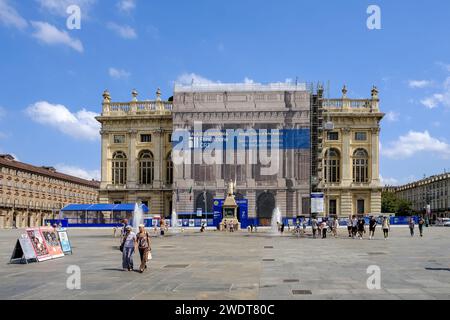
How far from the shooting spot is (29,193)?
9369 cm

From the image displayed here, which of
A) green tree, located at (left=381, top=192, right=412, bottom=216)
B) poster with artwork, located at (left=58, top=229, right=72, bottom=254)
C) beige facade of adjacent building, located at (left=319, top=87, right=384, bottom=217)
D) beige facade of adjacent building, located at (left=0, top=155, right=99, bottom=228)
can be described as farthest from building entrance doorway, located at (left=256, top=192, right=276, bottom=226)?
green tree, located at (left=381, top=192, right=412, bottom=216)

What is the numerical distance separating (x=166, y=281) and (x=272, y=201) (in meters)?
57.6

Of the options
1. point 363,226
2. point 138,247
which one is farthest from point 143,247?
point 363,226

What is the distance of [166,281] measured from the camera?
45.9 ft

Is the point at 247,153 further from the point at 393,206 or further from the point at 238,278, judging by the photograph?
the point at 393,206

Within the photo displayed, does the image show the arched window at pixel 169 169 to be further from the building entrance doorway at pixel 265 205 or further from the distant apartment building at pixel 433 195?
the distant apartment building at pixel 433 195

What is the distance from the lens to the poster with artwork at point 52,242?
67.7ft

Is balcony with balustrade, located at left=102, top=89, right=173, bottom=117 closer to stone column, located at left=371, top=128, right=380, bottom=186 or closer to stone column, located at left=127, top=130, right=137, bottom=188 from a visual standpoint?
stone column, located at left=127, top=130, right=137, bottom=188

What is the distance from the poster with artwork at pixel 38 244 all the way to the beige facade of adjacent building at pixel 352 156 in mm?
57219

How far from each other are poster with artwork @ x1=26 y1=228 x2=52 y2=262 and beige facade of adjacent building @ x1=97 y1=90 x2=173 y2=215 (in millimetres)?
56942

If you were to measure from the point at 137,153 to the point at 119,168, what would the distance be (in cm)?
369

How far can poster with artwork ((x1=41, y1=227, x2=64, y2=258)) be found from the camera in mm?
20625

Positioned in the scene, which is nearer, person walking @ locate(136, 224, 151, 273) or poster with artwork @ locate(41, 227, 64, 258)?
person walking @ locate(136, 224, 151, 273)

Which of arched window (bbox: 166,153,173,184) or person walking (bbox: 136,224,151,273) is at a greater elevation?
arched window (bbox: 166,153,173,184)
